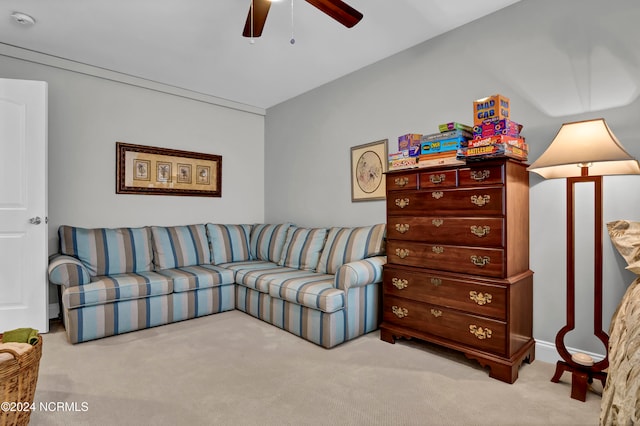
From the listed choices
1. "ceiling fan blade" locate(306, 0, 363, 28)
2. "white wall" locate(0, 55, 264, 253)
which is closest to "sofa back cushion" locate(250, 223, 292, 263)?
"white wall" locate(0, 55, 264, 253)

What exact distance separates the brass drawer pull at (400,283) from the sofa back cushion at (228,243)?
216 centimetres

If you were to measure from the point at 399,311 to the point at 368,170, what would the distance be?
1.48 meters

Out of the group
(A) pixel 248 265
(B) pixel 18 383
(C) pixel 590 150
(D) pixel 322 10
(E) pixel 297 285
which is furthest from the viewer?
(A) pixel 248 265

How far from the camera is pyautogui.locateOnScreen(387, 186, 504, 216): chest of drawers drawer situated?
2172 mm

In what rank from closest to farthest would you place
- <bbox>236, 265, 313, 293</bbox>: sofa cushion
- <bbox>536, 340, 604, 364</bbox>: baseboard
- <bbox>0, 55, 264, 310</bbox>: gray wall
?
<bbox>536, 340, 604, 364</bbox>: baseboard, <bbox>236, 265, 313, 293</bbox>: sofa cushion, <bbox>0, 55, 264, 310</bbox>: gray wall

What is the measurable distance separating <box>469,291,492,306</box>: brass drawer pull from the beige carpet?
451 millimetres

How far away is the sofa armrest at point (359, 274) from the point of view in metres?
2.64

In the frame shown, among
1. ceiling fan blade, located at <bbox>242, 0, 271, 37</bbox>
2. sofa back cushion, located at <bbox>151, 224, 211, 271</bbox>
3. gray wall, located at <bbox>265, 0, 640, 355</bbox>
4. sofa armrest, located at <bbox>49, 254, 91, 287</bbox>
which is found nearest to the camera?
ceiling fan blade, located at <bbox>242, 0, 271, 37</bbox>

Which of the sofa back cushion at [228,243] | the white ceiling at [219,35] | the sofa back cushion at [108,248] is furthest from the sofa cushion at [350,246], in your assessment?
the sofa back cushion at [108,248]

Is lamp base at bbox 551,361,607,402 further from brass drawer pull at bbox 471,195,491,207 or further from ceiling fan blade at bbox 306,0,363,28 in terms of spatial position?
ceiling fan blade at bbox 306,0,363,28

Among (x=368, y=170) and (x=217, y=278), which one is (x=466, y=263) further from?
(x=217, y=278)

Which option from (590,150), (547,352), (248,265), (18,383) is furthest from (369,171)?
(18,383)

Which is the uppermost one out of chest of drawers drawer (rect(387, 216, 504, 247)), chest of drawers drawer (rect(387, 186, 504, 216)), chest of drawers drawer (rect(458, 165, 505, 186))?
chest of drawers drawer (rect(458, 165, 505, 186))

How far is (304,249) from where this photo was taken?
361 centimetres
